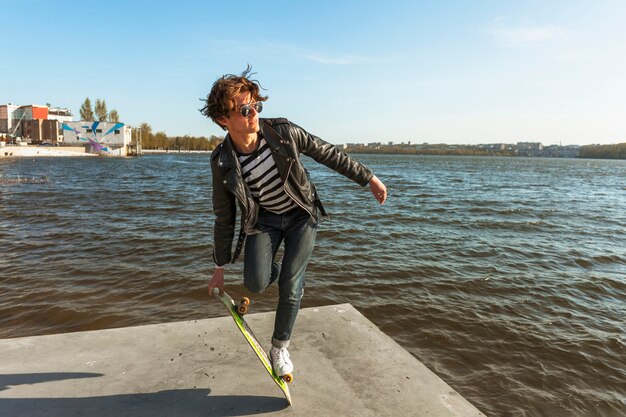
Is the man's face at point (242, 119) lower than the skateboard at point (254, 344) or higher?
higher

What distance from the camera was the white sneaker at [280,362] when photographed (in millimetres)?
2979

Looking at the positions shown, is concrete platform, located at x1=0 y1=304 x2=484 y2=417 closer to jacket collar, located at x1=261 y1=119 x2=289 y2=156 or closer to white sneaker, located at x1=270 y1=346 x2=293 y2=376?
white sneaker, located at x1=270 y1=346 x2=293 y2=376

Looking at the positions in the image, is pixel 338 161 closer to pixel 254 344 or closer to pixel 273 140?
pixel 273 140

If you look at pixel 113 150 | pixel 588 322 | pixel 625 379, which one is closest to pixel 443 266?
pixel 588 322

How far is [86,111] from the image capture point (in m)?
130

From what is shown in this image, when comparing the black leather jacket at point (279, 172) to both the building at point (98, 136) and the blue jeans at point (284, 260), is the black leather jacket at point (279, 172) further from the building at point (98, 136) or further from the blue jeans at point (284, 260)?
the building at point (98, 136)

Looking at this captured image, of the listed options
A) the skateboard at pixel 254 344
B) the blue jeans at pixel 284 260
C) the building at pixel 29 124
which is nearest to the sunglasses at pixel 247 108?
the blue jeans at pixel 284 260

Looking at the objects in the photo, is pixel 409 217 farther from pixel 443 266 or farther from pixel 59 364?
pixel 59 364

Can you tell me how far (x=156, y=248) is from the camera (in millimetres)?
10047

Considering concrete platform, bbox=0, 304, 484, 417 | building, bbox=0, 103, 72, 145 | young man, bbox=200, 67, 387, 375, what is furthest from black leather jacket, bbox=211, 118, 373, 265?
building, bbox=0, 103, 72, 145

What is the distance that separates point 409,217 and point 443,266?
6.97 metres

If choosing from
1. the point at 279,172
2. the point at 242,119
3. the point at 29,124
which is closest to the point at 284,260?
the point at 279,172

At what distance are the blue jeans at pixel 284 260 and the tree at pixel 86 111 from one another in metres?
147

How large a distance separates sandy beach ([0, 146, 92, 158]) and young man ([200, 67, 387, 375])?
301 feet
